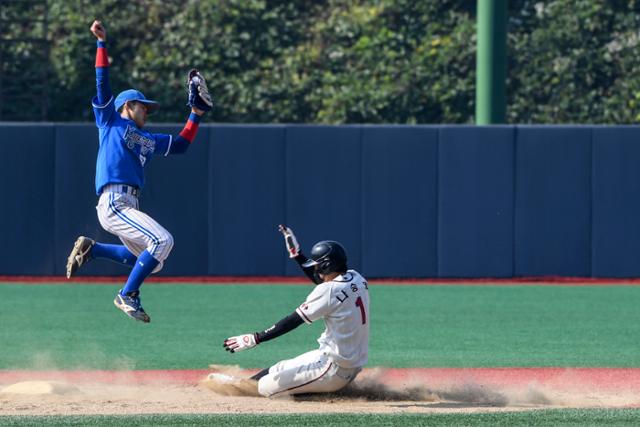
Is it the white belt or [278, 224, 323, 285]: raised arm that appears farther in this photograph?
the white belt

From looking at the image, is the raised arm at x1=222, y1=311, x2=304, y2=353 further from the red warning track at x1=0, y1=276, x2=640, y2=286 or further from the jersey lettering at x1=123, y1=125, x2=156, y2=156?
the red warning track at x1=0, y1=276, x2=640, y2=286

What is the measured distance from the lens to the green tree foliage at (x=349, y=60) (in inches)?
921

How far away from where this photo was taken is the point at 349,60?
78.8 ft

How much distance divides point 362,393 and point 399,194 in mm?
8384

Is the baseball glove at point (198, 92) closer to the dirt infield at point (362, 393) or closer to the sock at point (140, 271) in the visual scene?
the sock at point (140, 271)

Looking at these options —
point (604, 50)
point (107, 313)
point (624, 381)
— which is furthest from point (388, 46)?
point (624, 381)

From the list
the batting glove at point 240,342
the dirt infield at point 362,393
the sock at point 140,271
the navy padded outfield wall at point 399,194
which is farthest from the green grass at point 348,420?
the navy padded outfield wall at point 399,194

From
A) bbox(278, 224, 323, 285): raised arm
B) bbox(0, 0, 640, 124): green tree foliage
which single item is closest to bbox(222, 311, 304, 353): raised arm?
bbox(278, 224, 323, 285): raised arm

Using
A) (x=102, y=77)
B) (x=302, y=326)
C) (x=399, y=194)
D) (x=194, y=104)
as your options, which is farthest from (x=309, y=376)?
(x=399, y=194)

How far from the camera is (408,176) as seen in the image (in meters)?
18.1

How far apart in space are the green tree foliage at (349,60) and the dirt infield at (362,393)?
12318 millimetres

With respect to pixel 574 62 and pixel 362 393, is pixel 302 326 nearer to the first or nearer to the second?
pixel 362 393

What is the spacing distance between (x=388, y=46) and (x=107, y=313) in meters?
10.5

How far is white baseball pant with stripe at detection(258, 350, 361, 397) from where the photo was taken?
945cm
